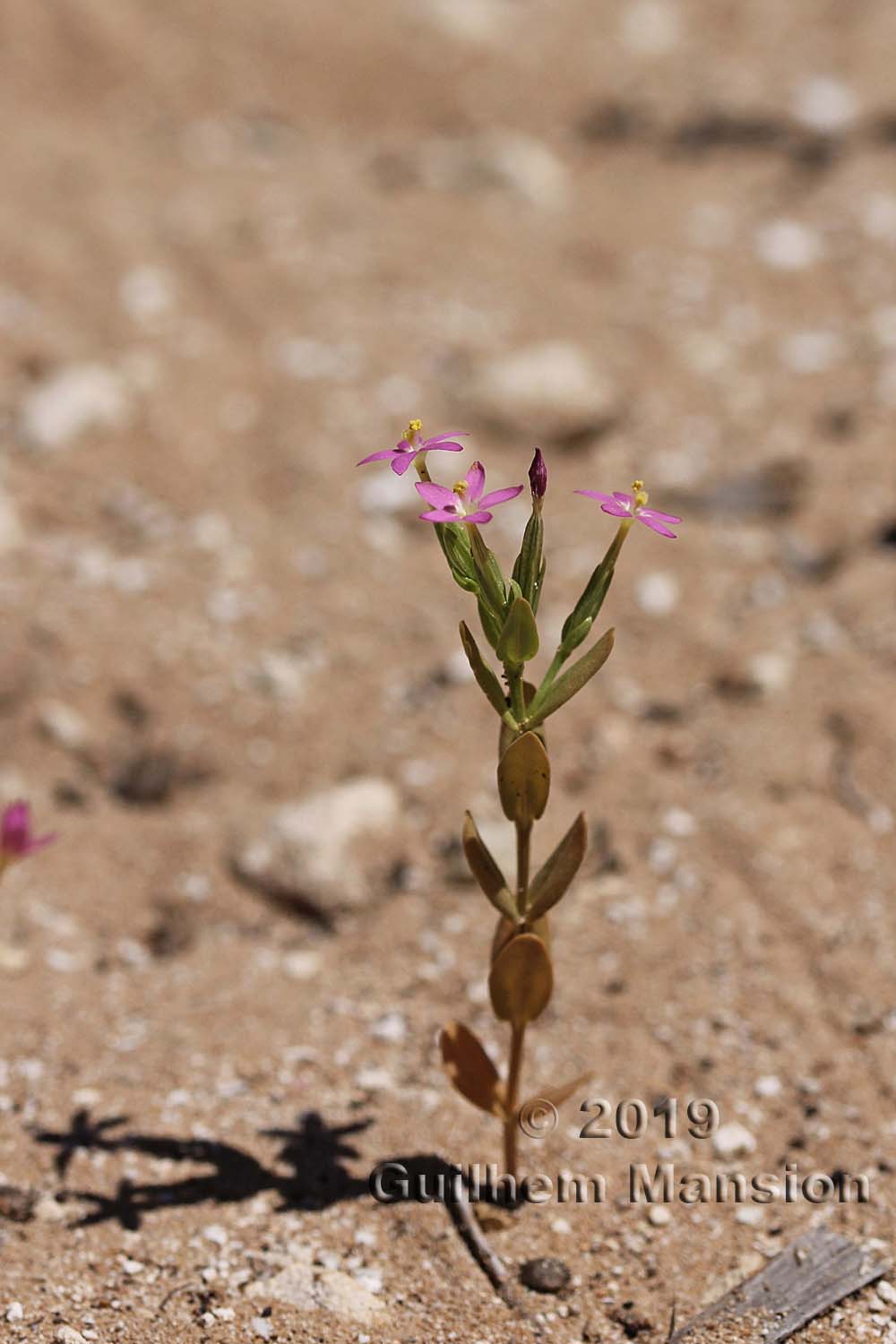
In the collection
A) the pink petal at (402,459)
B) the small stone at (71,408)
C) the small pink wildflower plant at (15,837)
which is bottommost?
the small pink wildflower plant at (15,837)

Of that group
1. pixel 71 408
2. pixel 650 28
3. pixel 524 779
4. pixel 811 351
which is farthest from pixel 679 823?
pixel 650 28

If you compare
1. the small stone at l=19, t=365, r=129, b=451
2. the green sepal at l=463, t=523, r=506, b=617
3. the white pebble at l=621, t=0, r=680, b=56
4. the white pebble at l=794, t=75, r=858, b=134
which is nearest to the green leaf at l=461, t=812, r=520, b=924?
the green sepal at l=463, t=523, r=506, b=617

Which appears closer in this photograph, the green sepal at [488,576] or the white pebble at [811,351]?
the green sepal at [488,576]

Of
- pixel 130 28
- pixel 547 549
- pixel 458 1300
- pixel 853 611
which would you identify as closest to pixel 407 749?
pixel 547 549

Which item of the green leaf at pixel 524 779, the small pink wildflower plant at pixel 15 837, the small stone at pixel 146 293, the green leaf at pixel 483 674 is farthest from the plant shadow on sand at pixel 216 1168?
the small stone at pixel 146 293

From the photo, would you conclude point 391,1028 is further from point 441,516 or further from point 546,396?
point 546,396

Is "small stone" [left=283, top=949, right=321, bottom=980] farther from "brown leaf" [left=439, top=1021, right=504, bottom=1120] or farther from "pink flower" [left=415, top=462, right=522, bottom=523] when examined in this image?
"pink flower" [left=415, top=462, right=522, bottom=523]

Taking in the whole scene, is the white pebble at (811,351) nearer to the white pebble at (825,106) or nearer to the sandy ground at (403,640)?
the sandy ground at (403,640)
